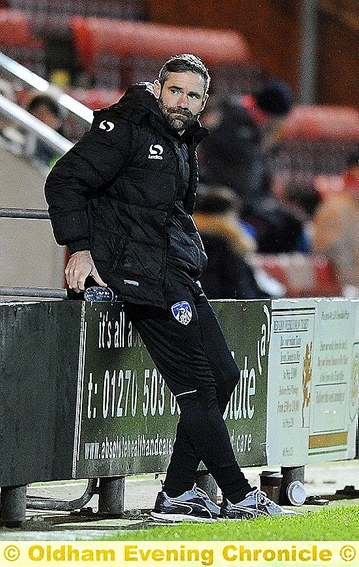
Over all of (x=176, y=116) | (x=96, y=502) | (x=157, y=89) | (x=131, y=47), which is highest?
(x=131, y=47)

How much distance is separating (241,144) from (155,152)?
7.05 m

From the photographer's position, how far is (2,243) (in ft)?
27.3

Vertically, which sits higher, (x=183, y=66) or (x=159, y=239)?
(x=183, y=66)

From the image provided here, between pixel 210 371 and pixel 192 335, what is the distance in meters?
0.17

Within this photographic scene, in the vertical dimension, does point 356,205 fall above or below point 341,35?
below

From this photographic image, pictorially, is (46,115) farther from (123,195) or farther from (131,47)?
(131,47)

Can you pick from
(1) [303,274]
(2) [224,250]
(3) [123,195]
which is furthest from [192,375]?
(1) [303,274]

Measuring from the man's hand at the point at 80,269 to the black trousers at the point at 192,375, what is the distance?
1.01ft

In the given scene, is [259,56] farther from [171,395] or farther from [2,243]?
[171,395]

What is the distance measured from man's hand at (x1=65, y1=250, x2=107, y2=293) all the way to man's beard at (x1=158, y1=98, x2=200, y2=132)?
0.60 m

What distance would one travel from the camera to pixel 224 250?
10.6 metres
